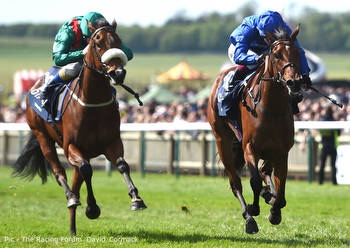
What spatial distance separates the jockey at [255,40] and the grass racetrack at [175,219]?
1.37 metres

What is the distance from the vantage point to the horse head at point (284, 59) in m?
6.53

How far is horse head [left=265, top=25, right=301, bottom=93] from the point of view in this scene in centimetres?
653

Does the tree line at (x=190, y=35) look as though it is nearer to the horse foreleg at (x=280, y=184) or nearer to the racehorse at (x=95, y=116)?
the racehorse at (x=95, y=116)

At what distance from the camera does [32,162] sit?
366 inches

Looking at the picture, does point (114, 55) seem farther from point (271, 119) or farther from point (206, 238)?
point (206, 238)

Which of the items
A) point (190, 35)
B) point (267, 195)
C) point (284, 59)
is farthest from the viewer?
point (190, 35)

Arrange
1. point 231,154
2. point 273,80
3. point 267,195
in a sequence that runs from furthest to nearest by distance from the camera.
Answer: point 231,154, point 267,195, point 273,80

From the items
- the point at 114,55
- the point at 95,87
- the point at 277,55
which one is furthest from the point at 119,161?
the point at 277,55

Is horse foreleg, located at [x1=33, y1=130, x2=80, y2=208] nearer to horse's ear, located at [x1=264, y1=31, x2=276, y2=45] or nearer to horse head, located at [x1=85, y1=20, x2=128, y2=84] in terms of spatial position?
horse head, located at [x1=85, y1=20, x2=128, y2=84]

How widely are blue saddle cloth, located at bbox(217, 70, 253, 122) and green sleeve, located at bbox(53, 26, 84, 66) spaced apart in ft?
4.99

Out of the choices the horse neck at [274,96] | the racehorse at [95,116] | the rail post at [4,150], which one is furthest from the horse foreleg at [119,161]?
the rail post at [4,150]

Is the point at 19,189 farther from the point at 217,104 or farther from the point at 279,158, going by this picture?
the point at 279,158

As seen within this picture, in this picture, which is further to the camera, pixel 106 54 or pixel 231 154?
pixel 231 154

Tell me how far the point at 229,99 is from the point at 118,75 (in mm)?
1484
